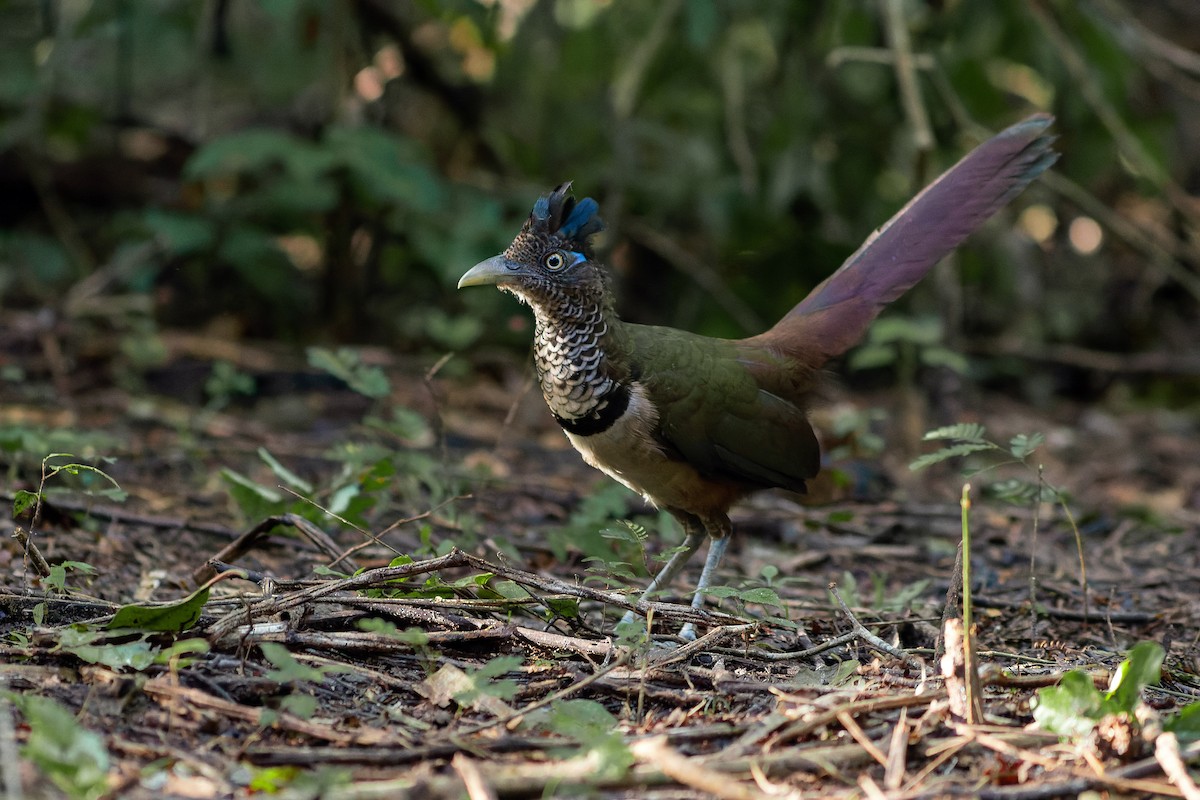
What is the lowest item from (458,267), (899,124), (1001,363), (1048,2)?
(1001,363)

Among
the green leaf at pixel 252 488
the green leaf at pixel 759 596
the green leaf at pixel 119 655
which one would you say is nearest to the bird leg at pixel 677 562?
the green leaf at pixel 759 596

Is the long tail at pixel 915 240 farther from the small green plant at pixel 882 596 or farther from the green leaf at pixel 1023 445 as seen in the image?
the green leaf at pixel 1023 445

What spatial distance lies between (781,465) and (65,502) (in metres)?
2.30

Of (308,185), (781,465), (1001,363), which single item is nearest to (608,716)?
(781,465)

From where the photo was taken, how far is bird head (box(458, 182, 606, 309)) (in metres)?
3.89

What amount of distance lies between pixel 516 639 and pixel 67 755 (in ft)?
3.90

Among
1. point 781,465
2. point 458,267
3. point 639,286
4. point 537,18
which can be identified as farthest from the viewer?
point 639,286

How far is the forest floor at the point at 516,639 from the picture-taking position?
2.42m

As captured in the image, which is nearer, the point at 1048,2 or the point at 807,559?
the point at 807,559

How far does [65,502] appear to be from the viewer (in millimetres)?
4180

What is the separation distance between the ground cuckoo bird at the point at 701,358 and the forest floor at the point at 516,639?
30 cm

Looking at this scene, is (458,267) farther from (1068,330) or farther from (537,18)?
(1068,330)

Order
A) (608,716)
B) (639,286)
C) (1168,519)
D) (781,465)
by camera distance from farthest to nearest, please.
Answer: (639,286)
(1168,519)
(781,465)
(608,716)

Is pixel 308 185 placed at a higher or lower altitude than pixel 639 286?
higher
